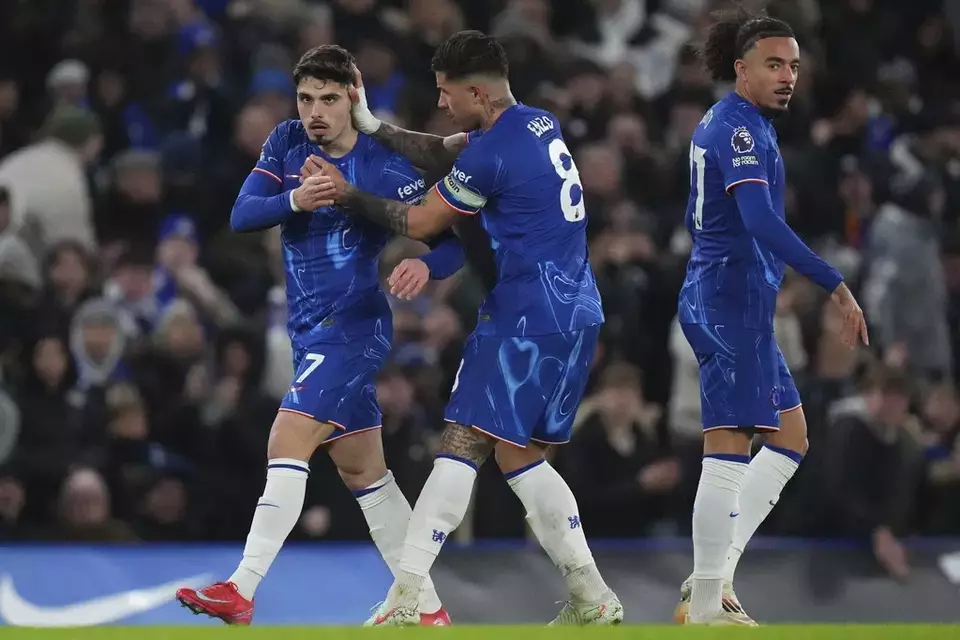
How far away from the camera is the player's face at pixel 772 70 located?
7.82 meters

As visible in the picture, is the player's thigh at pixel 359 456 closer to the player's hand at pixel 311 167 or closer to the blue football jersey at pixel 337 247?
the blue football jersey at pixel 337 247

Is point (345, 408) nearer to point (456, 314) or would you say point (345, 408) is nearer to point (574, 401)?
point (574, 401)

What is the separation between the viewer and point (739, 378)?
7.76 m

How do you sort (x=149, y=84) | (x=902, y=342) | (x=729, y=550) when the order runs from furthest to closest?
(x=149, y=84)
(x=902, y=342)
(x=729, y=550)

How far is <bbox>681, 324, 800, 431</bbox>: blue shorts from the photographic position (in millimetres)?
7766

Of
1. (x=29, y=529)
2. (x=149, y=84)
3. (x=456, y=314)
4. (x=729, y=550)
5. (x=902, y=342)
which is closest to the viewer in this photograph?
(x=729, y=550)

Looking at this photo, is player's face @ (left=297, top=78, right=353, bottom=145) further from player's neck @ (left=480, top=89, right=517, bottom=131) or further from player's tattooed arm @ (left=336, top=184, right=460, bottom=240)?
player's neck @ (left=480, top=89, right=517, bottom=131)

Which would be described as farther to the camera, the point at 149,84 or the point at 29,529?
the point at 149,84

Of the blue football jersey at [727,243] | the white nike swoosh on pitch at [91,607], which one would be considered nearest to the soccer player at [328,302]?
the blue football jersey at [727,243]

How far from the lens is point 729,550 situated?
26.4 feet

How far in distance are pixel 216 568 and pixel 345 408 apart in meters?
3.15

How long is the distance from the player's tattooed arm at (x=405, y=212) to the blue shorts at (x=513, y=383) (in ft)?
1.61

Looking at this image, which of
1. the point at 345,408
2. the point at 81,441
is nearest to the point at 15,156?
the point at 81,441

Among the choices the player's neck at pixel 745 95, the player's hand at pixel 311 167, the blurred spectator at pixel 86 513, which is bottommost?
the blurred spectator at pixel 86 513
